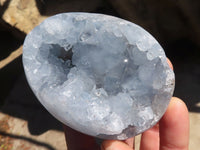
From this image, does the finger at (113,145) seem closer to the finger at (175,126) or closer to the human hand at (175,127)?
the human hand at (175,127)

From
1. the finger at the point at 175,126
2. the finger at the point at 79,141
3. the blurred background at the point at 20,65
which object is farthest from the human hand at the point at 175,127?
the blurred background at the point at 20,65

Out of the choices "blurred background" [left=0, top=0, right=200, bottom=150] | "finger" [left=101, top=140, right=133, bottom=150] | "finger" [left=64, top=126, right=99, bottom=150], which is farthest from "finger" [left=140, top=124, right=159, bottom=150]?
"blurred background" [left=0, top=0, right=200, bottom=150]

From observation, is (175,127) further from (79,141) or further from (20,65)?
(20,65)

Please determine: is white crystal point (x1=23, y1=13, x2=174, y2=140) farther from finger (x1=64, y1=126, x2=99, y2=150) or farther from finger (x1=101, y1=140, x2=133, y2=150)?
finger (x1=64, y1=126, x2=99, y2=150)

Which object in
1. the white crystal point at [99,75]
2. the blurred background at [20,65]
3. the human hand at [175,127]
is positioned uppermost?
the white crystal point at [99,75]

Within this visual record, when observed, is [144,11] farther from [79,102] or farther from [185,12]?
[79,102]

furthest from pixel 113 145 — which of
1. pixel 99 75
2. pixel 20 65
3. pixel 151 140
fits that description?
pixel 20 65
